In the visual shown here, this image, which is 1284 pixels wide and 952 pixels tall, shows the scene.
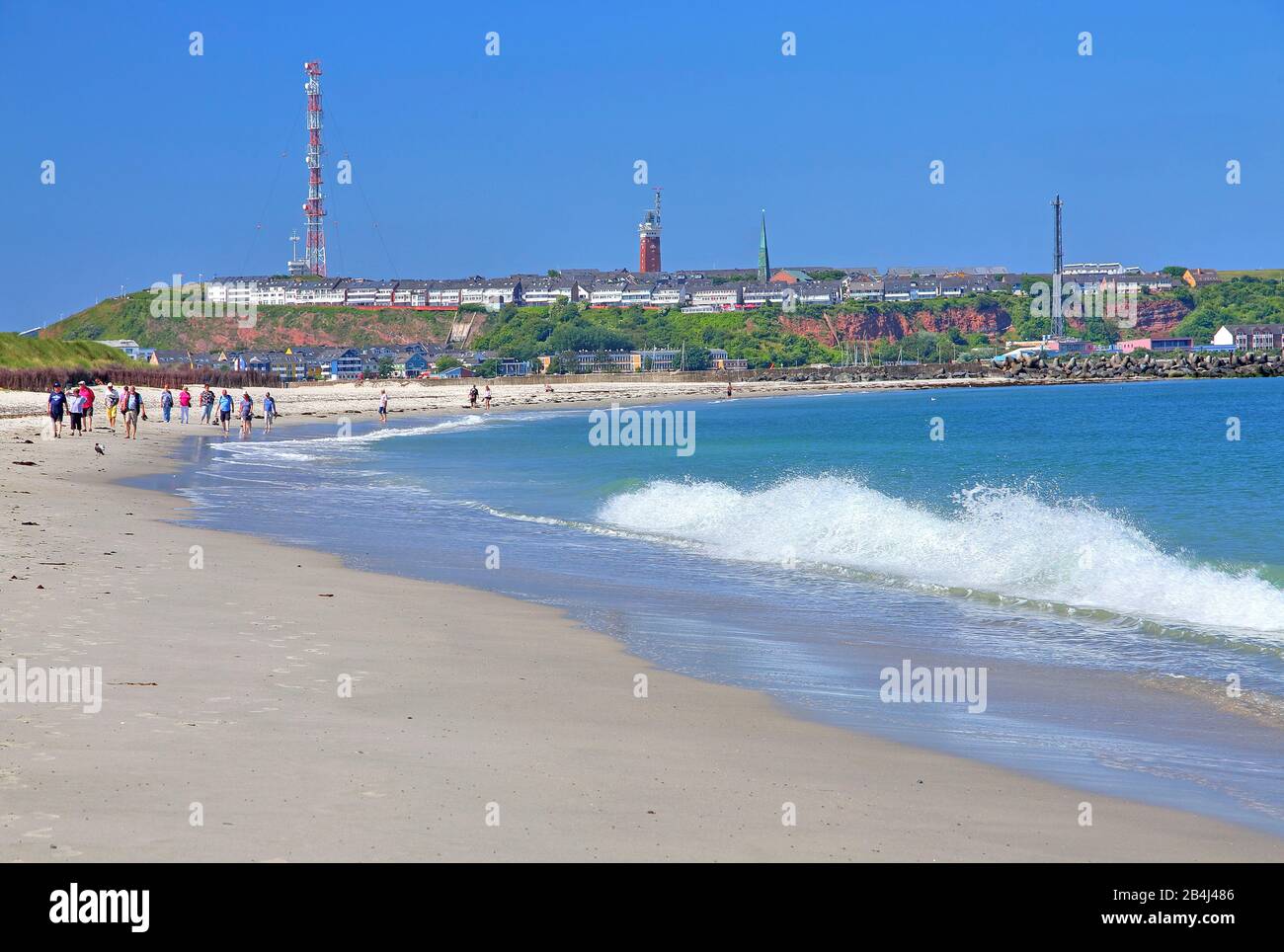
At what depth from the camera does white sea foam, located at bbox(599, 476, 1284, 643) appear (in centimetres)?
1276

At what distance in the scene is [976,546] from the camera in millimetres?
16062

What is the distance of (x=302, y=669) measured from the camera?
8.55 m

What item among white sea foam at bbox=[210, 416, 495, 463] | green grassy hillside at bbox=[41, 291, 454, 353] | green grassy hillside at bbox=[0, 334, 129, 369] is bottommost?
white sea foam at bbox=[210, 416, 495, 463]

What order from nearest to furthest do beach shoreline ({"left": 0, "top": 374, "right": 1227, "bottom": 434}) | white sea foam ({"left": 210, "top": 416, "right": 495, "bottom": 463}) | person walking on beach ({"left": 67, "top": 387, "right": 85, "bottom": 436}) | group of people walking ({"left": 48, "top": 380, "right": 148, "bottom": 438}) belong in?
group of people walking ({"left": 48, "top": 380, "right": 148, "bottom": 438}), white sea foam ({"left": 210, "top": 416, "right": 495, "bottom": 463}), person walking on beach ({"left": 67, "top": 387, "right": 85, "bottom": 436}), beach shoreline ({"left": 0, "top": 374, "right": 1227, "bottom": 434})

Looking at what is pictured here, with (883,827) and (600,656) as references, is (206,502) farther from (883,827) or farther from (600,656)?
(883,827)

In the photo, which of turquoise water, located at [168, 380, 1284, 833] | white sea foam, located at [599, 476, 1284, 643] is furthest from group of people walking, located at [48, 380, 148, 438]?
white sea foam, located at [599, 476, 1284, 643]

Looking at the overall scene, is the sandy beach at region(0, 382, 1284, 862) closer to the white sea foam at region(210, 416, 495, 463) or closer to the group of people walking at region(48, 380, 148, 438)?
the white sea foam at region(210, 416, 495, 463)

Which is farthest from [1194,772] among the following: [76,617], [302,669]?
[76,617]

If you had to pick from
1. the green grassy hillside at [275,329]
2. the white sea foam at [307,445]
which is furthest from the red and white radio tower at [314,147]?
the white sea foam at [307,445]

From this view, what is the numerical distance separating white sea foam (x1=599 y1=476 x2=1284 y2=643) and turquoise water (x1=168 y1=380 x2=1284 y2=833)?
6 cm

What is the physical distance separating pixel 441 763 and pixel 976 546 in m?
10.9

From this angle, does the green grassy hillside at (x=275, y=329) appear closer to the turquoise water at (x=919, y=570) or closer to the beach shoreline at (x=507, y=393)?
the beach shoreline at (x=507, y=393)

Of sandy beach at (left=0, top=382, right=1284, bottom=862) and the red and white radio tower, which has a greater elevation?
the red and white radio tower

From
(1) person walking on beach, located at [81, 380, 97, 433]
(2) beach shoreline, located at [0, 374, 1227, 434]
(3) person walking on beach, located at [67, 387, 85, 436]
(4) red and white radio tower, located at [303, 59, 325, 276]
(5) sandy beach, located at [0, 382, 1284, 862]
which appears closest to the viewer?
(5) sandy beach, located at [0, 382, 1284, 862]
